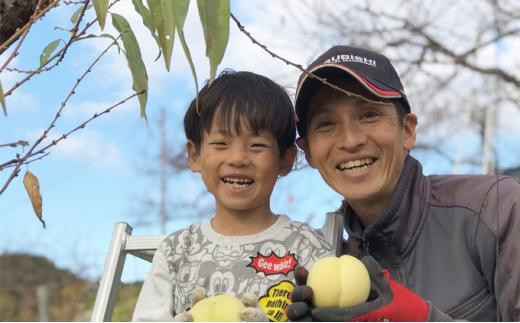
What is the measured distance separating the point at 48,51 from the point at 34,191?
0.29 metres

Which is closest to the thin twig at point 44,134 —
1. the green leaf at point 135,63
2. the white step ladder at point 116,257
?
the green leaf at point 135,63

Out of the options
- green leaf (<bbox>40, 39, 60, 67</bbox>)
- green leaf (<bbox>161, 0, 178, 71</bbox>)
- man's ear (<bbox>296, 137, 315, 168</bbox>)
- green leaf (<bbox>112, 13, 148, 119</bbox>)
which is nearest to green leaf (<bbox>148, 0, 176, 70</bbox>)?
green leaf (<bbox>161, 0, 178, 71</bbox>)

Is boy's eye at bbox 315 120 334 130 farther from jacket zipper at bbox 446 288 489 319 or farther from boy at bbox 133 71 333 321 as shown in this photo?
jacket zipper at bbox 446 288 489 319

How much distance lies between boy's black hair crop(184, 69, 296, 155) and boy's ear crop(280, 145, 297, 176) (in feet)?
0.05

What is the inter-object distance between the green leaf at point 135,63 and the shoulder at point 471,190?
802 mm

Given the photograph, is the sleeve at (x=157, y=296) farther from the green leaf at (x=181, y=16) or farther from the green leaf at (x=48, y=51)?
the green leaf at (x=181, y=16)

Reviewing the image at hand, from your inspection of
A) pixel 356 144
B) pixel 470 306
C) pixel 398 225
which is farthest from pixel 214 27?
pixel 470 306

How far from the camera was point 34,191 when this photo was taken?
124cm

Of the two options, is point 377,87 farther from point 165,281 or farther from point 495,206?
point 165,281

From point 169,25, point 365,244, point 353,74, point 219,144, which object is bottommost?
point 365,244

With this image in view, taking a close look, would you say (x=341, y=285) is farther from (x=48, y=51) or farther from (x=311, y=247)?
(x=48, y=51)

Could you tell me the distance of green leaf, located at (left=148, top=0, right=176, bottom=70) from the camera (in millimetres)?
1061

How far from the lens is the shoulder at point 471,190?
170 centimetres

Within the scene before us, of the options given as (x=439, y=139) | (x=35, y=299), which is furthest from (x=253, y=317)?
(x=35, y=299)
